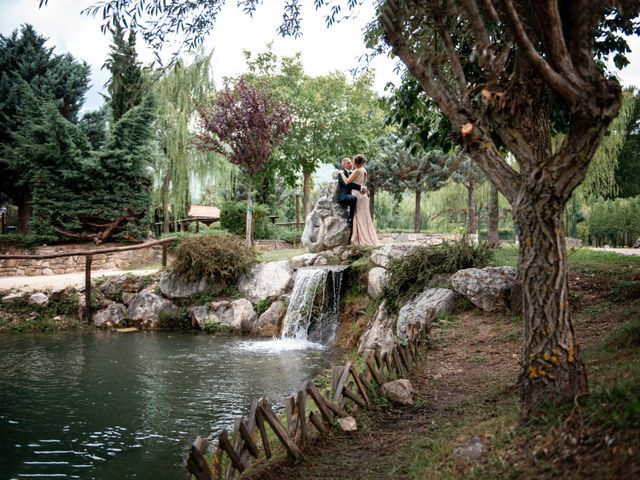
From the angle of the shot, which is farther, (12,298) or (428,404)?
(12,298)

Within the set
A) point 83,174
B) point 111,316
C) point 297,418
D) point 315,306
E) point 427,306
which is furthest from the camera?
point 83,174

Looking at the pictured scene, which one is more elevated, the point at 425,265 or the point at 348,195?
the point at 348,195

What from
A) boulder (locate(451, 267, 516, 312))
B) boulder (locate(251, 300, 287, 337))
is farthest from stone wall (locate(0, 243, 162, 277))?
boulder (locate(451, 267, 516, 312))

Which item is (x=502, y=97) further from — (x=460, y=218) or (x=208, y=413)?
(x=460, y=218)

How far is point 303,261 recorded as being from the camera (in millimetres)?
12242

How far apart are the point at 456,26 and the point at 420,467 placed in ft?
16.7

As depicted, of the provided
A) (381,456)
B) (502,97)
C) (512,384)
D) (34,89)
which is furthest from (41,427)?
(34,89)

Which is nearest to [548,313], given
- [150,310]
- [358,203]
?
[358,203]

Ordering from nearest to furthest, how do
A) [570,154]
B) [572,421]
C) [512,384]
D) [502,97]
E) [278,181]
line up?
[572,421], [570,154], [502,97], [512,384], [278,181]

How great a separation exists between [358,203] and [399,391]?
829cm

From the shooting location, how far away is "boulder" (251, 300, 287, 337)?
11328 millimetres

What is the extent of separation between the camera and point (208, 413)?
5816 millimetres

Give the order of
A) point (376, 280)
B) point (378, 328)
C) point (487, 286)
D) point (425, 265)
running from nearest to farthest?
point (487, 286)
point (378, 328)
point (425, 265)
point (376, 280)

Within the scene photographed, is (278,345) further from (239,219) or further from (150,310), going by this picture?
Result: (239,219)
